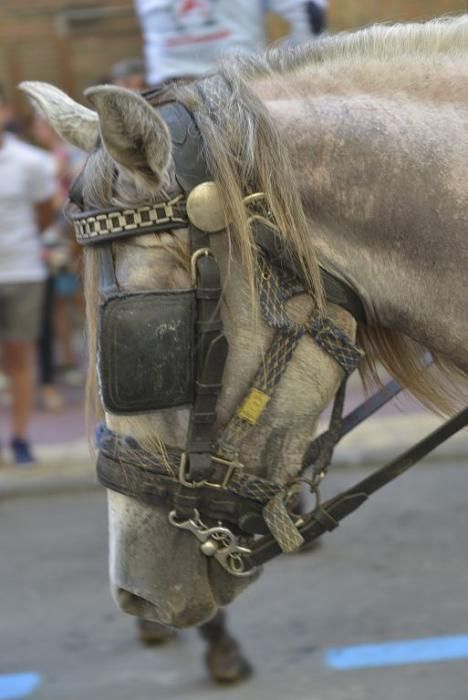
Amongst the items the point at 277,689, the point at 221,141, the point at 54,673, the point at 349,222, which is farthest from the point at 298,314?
the point at 54,673

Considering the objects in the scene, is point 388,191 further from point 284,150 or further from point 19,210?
point 19,210

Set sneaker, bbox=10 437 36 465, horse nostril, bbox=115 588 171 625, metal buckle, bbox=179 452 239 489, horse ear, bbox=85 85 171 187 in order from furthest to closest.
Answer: sneaker, bbox=10 437 36 465, horse nostril, bbox=115 588 171 625, metal buckle, bbox=179 452 239 489, horse ear, bbox=85 85 171 187

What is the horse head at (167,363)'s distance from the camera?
1.66m

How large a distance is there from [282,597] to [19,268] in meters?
2.36

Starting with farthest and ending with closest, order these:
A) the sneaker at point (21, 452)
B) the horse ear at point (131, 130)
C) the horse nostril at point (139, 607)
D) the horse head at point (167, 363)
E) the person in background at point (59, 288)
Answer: the person in background at point (59, 288)
the sneaker at point (21, 452)
the horse nostril at point (139, 607)
the horse head at point (167, 363)
the horse ear at point (131, 130)

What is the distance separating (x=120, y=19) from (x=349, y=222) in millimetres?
7130

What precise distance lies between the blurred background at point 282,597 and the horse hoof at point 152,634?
0.03 meters

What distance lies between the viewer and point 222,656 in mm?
3242

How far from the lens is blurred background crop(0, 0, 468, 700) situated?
10.7 ft

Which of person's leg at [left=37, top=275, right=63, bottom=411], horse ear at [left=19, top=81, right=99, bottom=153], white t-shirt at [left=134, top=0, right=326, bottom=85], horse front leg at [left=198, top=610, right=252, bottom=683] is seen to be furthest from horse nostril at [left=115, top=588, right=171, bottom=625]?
person's leg at [left=37, top=275, right=63, bottom=411]

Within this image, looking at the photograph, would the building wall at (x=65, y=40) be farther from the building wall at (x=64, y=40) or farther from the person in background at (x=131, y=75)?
the person in background at (x=131, y=75)

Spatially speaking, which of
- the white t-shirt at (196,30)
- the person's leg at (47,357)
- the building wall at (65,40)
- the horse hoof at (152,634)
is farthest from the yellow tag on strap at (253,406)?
the building wall at (65,40)

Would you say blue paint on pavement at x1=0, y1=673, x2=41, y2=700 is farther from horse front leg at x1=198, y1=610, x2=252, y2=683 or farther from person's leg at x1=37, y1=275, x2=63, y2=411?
person's leg at x1=37, y1=275, x2=63, y2=411

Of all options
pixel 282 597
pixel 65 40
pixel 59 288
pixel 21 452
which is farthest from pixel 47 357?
pixel 282 597
